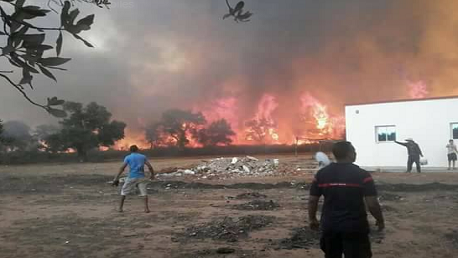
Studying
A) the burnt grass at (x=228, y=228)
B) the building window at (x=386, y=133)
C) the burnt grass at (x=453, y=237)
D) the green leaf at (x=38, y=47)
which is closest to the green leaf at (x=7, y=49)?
the green leaf at (x=38, y=47)

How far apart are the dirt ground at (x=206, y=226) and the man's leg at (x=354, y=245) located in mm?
2431

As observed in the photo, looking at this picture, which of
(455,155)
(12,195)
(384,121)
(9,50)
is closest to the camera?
(9,50)

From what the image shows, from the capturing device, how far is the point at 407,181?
16.0 metres

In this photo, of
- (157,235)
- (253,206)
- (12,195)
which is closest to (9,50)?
(157,235)

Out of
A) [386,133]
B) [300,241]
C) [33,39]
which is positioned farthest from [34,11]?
[386,133]

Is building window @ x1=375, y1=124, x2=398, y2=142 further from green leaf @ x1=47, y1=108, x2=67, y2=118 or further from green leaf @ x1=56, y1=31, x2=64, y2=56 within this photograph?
green leaf @ x1=56, y1=31, x2=64, y2=56

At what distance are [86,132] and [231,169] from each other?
2584cm

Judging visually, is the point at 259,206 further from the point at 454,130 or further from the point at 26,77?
the point at 454,130

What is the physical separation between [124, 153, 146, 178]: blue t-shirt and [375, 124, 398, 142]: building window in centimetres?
1536

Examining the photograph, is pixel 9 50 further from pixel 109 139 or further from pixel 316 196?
pixel 109 139

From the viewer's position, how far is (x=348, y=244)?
12.2 ft

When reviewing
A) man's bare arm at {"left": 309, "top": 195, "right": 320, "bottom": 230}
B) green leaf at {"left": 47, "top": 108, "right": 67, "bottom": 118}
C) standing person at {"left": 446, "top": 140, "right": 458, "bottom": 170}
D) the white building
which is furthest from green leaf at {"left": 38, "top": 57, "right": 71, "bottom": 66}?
the white building

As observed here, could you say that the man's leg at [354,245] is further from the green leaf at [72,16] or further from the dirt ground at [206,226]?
the green leaf at [72,16]

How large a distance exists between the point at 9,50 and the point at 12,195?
1531cm
